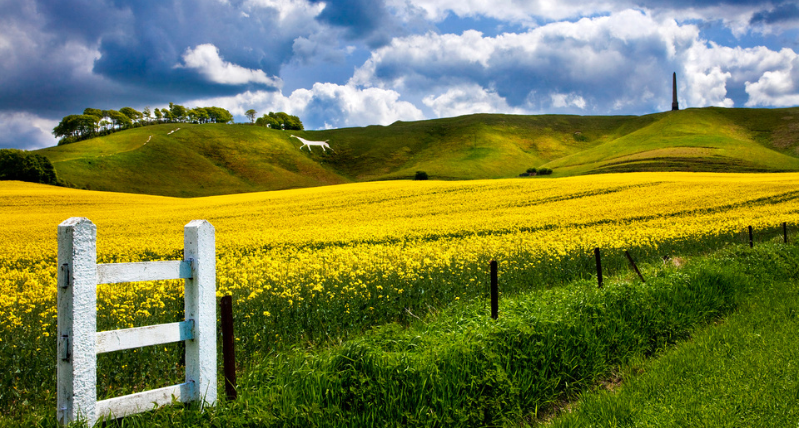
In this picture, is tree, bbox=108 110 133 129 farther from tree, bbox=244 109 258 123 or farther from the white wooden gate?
the white wooden gate

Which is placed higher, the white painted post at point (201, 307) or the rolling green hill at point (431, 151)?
the rolling green hill at point (431, 151)

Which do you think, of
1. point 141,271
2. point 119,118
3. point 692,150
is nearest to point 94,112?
point 119,118

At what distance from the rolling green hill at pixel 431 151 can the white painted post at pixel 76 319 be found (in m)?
73.6

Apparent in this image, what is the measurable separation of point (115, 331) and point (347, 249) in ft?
33.4

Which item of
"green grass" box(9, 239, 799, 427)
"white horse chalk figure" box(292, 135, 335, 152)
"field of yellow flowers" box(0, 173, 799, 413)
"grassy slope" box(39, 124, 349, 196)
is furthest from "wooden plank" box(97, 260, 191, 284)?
"white horse chalk figure" box(292, 135, 335, 152)

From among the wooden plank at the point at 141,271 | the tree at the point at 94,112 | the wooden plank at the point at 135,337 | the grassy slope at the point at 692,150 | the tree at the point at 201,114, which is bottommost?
the wooden plank at the point at 135,337

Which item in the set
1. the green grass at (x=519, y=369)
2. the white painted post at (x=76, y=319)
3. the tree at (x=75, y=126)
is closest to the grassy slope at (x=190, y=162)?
the tree at (x=75, y=126)

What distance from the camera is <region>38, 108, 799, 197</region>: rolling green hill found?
7544 centimetres

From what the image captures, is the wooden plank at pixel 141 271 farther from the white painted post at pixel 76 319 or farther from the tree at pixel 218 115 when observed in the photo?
the tree at pixel 218 115

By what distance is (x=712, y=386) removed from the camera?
5074 mm

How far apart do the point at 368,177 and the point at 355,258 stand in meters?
94.3

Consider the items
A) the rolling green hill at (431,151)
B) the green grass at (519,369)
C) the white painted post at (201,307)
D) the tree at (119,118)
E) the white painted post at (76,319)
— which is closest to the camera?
the white painted post at (76,319)

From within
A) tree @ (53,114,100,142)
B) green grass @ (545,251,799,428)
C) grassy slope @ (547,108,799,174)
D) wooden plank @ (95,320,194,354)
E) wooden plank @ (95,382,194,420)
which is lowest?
green grass @ (545,251,799,428)

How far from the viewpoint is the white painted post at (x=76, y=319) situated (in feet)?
9.76
